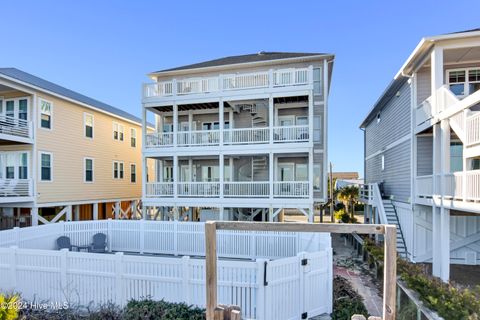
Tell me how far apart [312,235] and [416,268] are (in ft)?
9.31

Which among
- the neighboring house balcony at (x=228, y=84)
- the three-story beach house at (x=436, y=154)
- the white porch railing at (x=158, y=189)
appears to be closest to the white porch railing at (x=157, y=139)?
the neighboring house balcony at (x=228, y=84)

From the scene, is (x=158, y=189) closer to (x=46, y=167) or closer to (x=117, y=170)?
(x=46, y=167)

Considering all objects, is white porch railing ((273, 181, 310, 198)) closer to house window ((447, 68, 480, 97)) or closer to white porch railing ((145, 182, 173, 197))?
white porch railing ((145, 182, 173, 197))

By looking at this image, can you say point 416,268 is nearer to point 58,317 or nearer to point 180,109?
point 58,317

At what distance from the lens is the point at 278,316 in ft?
17.5

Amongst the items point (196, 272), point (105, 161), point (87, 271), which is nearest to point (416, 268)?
point (196, 272)

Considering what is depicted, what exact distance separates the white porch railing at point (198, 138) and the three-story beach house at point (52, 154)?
22.0 ft

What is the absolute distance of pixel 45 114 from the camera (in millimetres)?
14266

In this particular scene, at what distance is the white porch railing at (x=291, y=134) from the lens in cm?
1294

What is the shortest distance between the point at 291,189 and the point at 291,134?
265 cm

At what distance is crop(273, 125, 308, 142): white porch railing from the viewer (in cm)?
1294

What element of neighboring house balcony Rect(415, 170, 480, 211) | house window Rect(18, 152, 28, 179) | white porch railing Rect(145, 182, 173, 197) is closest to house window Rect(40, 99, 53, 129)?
house window Rect(18, 152, 28, 179)

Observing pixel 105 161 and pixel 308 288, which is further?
pixel 105 161

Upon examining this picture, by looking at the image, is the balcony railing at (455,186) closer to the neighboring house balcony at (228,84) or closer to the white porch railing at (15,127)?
the neighboring house balcony at (228,84)
